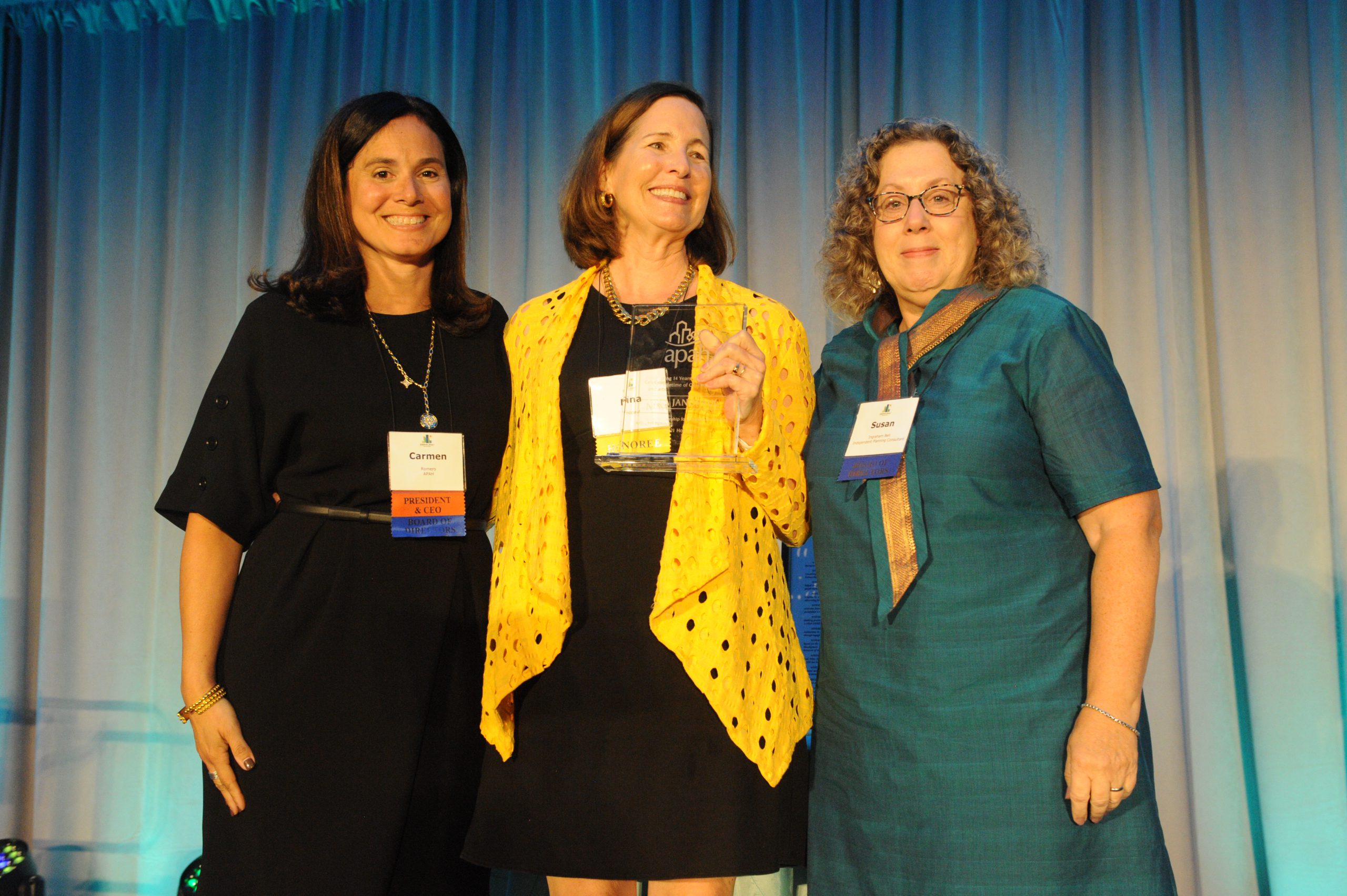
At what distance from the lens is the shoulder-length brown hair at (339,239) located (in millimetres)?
1854

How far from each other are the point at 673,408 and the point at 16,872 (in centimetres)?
290

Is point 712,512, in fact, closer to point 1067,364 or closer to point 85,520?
point 1067,364

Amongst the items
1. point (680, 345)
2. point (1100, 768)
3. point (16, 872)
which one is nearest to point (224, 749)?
point (680, 345)

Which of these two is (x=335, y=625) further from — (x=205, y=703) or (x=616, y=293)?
(x=616, y=293)

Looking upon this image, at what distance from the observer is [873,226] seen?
1786mm

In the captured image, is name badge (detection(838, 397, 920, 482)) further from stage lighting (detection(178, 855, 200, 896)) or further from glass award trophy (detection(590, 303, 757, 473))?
stage lighting (detection(178, 855, 200, 896))

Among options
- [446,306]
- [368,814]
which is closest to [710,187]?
[446,306]

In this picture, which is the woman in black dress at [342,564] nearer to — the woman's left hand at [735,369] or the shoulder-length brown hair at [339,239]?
the shoulder-length brown hair at [339,239]

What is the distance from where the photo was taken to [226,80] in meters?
3.88

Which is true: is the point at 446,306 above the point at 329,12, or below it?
below

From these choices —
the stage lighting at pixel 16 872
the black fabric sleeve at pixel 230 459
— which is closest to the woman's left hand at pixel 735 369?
the black fabric sleeve at pixel 230 459

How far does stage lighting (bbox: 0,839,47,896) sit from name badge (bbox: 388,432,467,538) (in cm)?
232

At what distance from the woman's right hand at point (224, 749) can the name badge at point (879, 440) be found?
113cm

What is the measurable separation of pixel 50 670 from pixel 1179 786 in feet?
13.1
